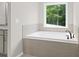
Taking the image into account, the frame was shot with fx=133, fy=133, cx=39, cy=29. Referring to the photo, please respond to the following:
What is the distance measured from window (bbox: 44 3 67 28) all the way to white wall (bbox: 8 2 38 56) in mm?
699

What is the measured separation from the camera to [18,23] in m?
3.40

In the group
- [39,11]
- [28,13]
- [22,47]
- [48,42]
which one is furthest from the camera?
[39,11]

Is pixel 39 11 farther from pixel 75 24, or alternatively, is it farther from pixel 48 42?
pixel 48 42

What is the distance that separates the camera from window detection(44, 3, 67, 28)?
14.4ft

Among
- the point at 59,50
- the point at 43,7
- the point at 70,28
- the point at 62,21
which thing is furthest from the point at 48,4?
the point at 59,50

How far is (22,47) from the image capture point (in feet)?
11.7

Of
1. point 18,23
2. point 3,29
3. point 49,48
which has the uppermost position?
point 18,23

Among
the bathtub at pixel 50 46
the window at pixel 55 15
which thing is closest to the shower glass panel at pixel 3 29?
the bathtub at pixel 50 46

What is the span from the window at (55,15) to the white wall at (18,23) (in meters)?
0.70

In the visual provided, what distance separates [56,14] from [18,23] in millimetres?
1624

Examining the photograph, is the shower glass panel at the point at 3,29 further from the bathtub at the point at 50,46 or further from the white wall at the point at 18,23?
the bathtub at the point at 50,46

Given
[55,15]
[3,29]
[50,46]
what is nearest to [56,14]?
[55,15]

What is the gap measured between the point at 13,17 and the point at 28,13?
85 cm

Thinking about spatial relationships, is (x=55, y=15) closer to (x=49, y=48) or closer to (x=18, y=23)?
(x=18, y=23)
